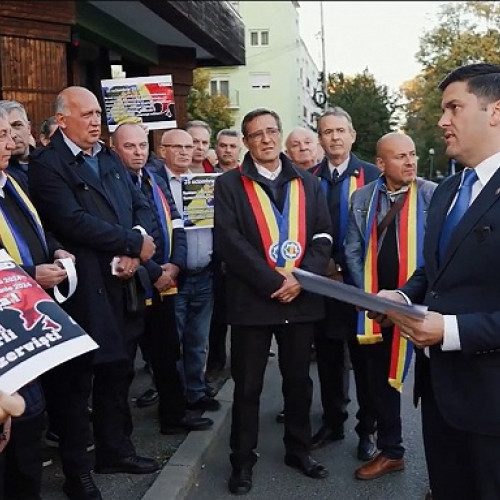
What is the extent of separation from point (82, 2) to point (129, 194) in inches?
258

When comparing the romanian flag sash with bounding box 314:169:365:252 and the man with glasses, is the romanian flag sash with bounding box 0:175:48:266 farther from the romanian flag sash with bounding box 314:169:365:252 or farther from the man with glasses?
the romanian flag sash with bounding box 314:169:365:252

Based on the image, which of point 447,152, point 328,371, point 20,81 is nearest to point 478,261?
point 447,152

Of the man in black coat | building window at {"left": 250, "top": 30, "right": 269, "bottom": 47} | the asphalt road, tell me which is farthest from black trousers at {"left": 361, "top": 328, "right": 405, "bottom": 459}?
building window at {"left": 250, "top": 30, "right": 269, "bottom": 47}

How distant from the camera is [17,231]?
3033 mm

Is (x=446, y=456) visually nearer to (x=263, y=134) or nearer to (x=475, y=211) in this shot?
(x=475, y=211)

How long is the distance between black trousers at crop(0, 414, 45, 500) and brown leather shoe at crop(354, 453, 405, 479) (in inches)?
81.2

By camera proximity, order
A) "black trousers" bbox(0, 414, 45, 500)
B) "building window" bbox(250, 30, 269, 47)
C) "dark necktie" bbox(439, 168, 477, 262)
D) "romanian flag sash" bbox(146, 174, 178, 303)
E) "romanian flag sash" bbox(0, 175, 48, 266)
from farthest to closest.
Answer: "building window" bbox(250, 30, 269, 47) < "romanian flag sash" bbox(146, 174, 178, 303) < "romanian flag sash" bbox(0, 175, 48, 266) < "black trousers" bbox(0, 414, 45, 500) < "dark necktie" bbox(439, 168, 477, 262)

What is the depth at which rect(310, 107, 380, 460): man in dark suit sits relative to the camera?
4434 millimetres

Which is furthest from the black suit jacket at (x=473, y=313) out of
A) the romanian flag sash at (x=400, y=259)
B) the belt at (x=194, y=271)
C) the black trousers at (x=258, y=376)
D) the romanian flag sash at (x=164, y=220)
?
the belt at (x=194, y=271)

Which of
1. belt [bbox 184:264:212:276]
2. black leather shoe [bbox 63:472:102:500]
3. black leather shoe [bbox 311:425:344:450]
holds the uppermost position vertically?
belt [bbox 184:264:212:276]

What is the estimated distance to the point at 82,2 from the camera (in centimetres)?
941

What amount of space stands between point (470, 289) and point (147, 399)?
3730 mm

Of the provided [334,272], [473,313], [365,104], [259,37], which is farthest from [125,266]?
[259,37]

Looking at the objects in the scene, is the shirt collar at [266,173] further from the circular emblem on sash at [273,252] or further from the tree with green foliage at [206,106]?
the tree with green foliage at [206,106]
